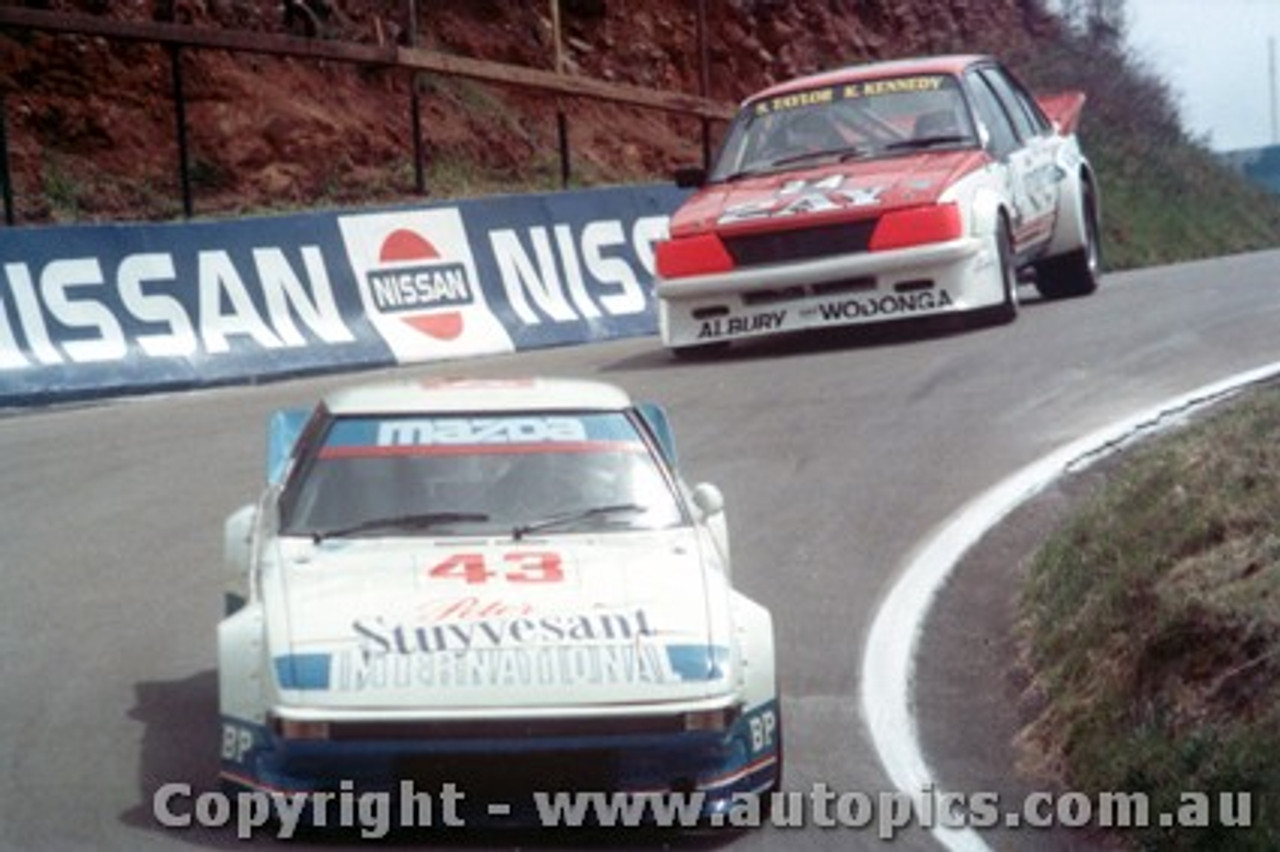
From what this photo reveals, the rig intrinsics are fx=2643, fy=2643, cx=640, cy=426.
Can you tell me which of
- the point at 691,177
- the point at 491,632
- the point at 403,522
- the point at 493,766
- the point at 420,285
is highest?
the point at 691,177

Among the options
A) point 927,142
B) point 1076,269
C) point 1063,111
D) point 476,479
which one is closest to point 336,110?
point 1063,111

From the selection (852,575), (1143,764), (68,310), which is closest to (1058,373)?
(852,575)

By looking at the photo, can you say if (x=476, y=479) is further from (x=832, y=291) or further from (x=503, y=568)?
(x=832, y=291)

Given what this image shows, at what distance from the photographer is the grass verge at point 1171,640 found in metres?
7.55

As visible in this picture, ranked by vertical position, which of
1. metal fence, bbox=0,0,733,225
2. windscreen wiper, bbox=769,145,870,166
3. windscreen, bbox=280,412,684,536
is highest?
metal fence, bbox=0,0,733,225

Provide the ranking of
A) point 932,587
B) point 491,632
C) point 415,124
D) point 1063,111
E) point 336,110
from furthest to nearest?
point 336,110
point 415,124
point 1063,111
point 932,587
point 491,632

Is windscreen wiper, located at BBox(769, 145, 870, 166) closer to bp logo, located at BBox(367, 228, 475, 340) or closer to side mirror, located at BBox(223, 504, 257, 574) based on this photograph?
bp logo, located at BBox(367, 228, 475, 340)

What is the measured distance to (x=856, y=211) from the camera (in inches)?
667

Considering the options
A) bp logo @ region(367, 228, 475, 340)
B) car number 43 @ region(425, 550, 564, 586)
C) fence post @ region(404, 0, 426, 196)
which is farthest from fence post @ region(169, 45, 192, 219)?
car number 43 @ region(425, 550, 564, 586)

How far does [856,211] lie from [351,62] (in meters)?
7.70

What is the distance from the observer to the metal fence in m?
19.9

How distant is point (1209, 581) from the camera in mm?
8773

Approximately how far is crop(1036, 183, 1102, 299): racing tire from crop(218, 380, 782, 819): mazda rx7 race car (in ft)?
39.3

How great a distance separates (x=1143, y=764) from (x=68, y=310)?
36.1ft
